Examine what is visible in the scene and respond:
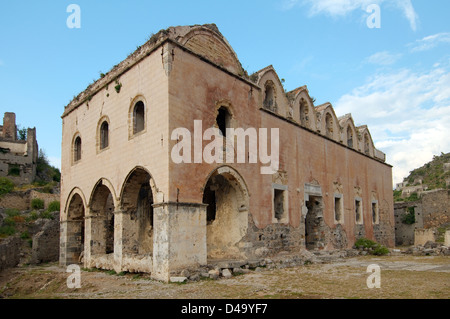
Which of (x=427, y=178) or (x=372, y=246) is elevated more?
(x=427, y=178)

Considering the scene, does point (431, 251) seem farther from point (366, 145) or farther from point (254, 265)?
point (254, 265)

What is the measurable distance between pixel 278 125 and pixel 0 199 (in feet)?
76.3

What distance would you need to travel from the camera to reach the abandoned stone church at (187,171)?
32.7ft

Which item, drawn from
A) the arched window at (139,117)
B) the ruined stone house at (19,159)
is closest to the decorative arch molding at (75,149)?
the arched window at (139,117)

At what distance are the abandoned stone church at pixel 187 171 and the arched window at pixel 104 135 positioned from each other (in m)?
0.04

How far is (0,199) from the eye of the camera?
27656 millimetres

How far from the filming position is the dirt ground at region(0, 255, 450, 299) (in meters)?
7.05

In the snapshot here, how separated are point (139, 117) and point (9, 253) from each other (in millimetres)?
7808

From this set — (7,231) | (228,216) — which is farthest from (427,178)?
(7,231)

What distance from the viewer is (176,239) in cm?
944

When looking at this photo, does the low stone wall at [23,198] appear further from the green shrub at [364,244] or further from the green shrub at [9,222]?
the green shrub at [364,244]

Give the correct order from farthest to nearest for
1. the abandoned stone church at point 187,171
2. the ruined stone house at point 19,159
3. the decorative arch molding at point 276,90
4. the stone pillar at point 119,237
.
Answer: the ruined stone house at point 19,159
the decorative arch molding at point 276,90
the stone pillar at point 119,237
the abandoned stone church at point 187,171

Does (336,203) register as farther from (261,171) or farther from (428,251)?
(261,171)

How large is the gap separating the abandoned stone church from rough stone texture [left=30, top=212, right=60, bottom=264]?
5.89 ft
